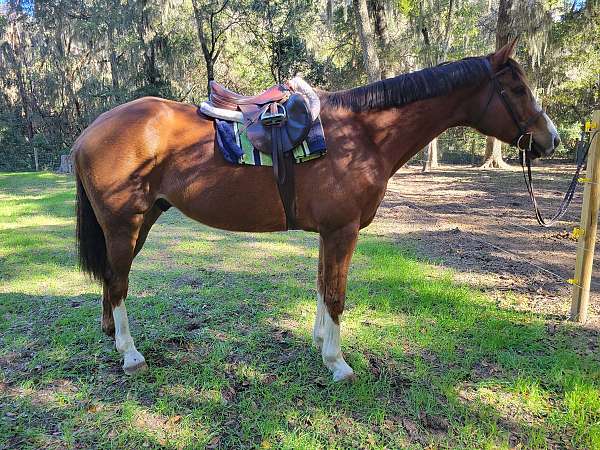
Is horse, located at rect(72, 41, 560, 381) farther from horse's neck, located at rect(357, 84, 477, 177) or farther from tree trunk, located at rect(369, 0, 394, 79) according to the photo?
tree trunk, located at rect(369, 0, 394, 79)

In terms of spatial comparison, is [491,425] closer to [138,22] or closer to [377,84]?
[377,84]

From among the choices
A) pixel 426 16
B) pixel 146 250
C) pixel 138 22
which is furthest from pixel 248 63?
pixel 146 250

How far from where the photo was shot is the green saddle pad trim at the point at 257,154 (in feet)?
7.51

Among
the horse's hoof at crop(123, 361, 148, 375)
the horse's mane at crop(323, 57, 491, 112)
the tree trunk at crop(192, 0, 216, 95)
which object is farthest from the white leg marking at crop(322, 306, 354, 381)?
the tree trunk at crop(192, 0, 216, 95)

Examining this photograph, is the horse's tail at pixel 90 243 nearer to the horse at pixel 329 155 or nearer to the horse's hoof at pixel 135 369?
the horse at pixel 329 155

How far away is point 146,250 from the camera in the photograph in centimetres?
538

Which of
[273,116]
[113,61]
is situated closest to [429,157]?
[113,61]

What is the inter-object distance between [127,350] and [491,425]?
2.15 meters

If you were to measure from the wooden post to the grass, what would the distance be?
0.21 metres

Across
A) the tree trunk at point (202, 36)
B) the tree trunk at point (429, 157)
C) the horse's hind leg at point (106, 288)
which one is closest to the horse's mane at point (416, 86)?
the horse's hind leg at point (106, 288)

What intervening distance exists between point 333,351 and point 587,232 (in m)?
2.18

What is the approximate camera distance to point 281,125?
91.0 inches

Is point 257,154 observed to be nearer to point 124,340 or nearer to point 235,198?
point 235,198

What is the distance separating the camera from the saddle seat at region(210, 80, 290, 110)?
2436 millimetres
